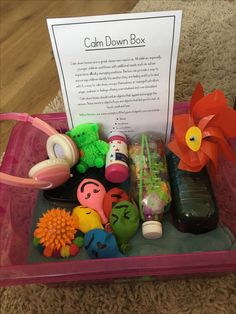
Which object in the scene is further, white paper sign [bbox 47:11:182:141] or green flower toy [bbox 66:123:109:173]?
green flower toy [bbox 66:123:109:173]

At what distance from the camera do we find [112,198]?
Result: 0.58 metres

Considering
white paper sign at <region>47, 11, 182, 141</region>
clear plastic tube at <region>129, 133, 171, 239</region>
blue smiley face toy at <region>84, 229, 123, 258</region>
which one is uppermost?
white paper sign at <region>47, 11, 182, 141</region>

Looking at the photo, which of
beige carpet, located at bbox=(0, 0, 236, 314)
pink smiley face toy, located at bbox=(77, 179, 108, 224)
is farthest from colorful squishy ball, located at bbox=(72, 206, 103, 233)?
beige carpet, located at bbox=(0, 0, 236, 314)

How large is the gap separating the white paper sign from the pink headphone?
49 mm

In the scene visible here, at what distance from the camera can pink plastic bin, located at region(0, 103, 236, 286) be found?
469 millimetres

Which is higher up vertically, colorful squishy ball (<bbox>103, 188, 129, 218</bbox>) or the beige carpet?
colorful squishy ball (<bbox>103, 188, 129, 218</bbox>)

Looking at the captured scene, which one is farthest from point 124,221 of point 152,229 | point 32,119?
point 32,119

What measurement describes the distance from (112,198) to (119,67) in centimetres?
21

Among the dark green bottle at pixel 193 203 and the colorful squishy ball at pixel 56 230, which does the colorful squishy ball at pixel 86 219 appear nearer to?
the colorful squishy ball at pixel 56 230

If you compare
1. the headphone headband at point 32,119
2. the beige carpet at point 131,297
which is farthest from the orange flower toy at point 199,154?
the headphone headband at point 32,119

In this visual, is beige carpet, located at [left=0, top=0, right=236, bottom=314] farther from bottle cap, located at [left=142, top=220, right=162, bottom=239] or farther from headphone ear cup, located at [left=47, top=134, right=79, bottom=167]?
headphone ear cup, located at [left=47, top=134, right=79, bottom=167]

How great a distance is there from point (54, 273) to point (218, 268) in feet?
0.75

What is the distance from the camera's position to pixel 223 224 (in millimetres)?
592

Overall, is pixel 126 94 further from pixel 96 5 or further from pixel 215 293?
pixel 96 5
